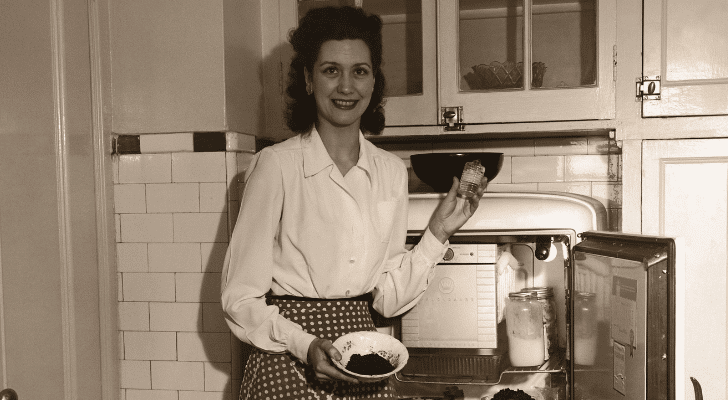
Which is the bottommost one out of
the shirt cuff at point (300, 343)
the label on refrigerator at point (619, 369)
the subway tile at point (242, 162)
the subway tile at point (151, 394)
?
the subway tile at point (151, 394)

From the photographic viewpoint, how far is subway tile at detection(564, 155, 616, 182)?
2.27 metres

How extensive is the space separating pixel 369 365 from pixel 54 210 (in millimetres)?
861

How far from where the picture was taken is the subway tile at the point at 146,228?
1.92 metres

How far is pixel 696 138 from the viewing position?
190 cm

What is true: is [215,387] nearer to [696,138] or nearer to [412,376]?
[412,376]

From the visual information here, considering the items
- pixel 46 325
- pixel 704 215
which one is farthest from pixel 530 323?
pixel 46 325

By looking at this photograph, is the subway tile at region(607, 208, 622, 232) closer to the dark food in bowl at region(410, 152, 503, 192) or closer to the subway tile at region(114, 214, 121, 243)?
the dark food in bowl at region(410, 152, 503, 192)

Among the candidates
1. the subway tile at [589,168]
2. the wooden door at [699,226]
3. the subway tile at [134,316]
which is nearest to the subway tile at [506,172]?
the subway tile at [589,168]

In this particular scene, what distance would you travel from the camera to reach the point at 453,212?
5.69 ft

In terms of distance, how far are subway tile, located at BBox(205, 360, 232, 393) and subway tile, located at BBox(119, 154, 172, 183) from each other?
20.5 inches

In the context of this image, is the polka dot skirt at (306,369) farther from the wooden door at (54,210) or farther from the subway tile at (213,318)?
the wooden door at (54,210)

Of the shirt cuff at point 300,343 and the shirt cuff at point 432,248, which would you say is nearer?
the shirt cuff at point 300,343

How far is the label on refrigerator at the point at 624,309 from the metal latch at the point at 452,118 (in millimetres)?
682

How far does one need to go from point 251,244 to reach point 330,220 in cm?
19
